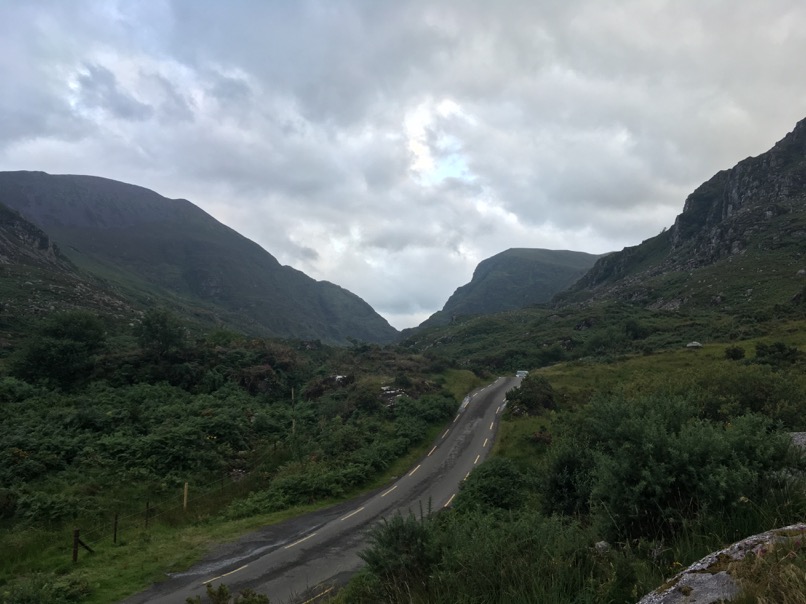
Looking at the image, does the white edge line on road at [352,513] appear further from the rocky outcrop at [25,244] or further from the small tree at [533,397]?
the rocky outcrop at [25,244]

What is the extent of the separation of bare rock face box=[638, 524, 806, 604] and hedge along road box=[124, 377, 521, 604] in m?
4.91

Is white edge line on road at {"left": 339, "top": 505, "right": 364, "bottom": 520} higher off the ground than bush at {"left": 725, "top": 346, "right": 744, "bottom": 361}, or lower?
lower

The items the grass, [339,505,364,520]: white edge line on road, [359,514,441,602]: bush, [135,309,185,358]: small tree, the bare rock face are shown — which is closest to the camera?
the bare rock face

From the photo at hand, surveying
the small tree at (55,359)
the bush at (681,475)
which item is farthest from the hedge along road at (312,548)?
the small tree at (55,359)

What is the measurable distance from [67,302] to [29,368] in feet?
150

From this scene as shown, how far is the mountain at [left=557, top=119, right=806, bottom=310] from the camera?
3738 inches

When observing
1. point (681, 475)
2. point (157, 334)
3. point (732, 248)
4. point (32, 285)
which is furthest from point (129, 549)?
point (732, 248)

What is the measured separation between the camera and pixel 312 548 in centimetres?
1689

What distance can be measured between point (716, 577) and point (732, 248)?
145 metres

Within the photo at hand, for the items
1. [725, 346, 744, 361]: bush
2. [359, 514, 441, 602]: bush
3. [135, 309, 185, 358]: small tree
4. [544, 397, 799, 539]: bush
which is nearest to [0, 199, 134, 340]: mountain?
[135, 309, 185, 358]: small tree

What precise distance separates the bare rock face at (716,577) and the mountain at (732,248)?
90.3 metres

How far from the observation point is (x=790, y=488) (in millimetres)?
5664

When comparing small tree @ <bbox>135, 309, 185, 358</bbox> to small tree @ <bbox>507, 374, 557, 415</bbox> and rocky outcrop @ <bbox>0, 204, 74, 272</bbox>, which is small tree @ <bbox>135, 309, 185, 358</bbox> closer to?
small tree @ <bbox>507, 374, 557, 415</bbox>

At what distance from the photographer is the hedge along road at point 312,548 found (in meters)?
13.4
